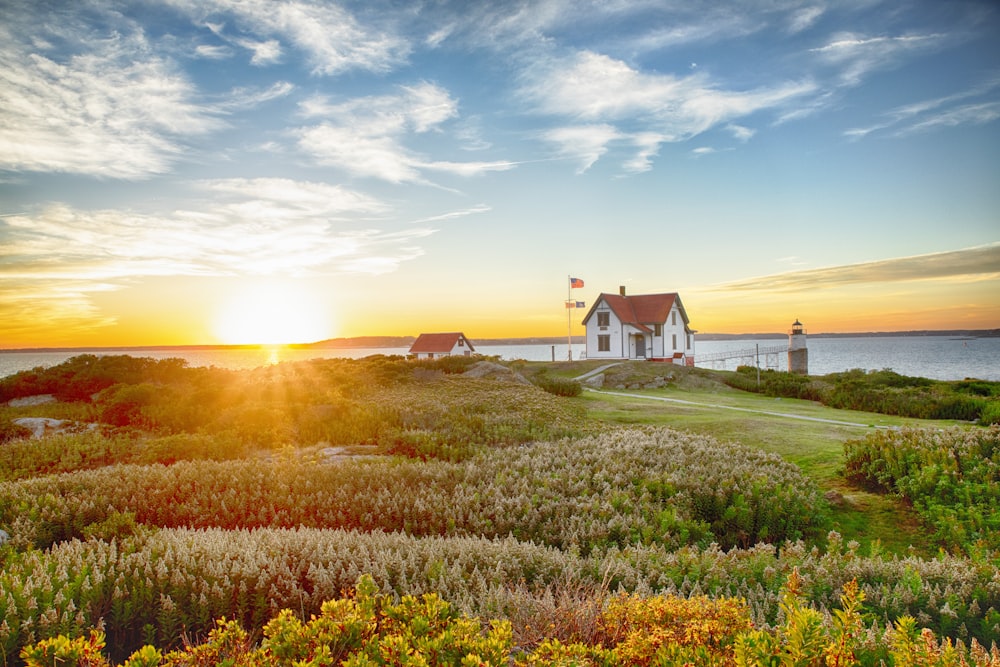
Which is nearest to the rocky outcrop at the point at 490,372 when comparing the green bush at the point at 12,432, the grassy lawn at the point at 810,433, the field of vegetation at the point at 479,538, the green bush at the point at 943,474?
the grassy lawn at the point at 810,433

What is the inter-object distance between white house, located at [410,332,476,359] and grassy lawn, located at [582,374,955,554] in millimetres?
38834

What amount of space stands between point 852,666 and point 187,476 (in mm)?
8841

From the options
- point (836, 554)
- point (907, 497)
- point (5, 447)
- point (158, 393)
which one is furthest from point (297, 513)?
point (158, 393)

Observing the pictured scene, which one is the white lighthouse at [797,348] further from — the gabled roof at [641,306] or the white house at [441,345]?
the white house at [441,345]

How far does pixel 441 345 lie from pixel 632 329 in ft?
75.0

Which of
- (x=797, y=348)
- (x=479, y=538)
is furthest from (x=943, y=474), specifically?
(x=797, y=348)

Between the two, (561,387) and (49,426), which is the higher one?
(49,426)

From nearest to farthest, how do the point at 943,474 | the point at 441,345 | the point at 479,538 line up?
the point at 479,538, the point at 943,474, the point at 441,345

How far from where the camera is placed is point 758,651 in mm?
3189

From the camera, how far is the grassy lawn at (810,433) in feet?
30.6

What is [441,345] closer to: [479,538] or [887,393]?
[887,393]

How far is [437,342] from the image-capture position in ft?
226

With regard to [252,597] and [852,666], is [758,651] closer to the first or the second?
[852,666]

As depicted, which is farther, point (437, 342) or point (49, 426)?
point (437, 342)
